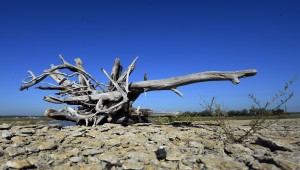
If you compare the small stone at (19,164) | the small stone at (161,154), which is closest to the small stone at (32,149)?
the small stone at (19,164)

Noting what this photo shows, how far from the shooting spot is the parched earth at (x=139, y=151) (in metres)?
4.91

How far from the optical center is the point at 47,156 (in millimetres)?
5422

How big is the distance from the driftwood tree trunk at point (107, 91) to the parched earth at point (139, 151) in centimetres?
262

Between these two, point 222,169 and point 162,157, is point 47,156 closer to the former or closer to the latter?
point 162,157

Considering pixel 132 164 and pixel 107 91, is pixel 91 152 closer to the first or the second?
pixel 132 164

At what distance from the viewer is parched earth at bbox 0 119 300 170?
4906 mm

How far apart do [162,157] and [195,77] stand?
506 cm

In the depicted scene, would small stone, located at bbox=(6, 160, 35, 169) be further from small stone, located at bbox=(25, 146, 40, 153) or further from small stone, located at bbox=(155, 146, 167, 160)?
small stone, located at bbox=(155, 146, 167, 160)

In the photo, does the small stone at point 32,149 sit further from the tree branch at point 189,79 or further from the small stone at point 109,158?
the tree branch at point 189,79

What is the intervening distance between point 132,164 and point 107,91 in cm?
692

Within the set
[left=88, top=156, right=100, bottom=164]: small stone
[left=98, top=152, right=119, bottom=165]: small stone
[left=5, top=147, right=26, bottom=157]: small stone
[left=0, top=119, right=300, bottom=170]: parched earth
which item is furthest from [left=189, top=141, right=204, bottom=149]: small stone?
[left=5, top=147, right=26, bottom=157]: small stone

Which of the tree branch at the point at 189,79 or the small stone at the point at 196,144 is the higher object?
the tree branch at the point at 189,79

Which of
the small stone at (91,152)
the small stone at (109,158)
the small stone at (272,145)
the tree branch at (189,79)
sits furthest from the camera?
the tree branch at (189,79)

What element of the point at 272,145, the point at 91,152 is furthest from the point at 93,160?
the point at 272,145
